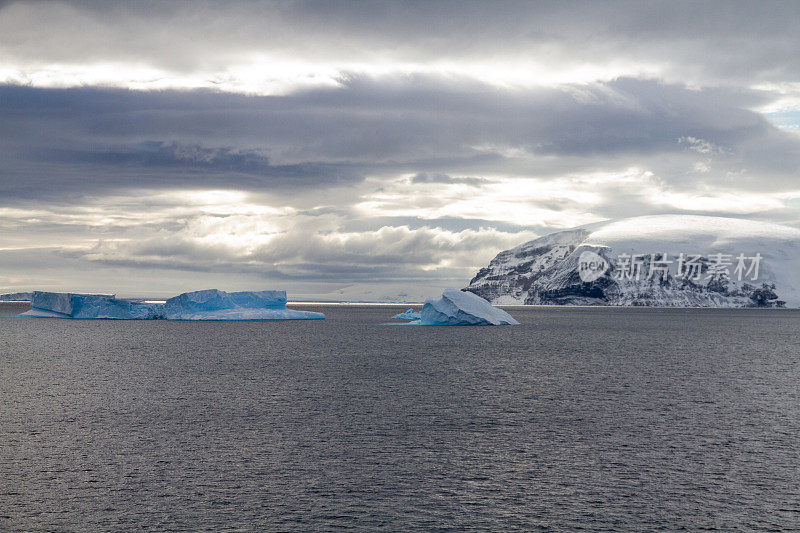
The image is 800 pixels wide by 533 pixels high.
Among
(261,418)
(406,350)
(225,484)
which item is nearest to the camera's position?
(225,484)

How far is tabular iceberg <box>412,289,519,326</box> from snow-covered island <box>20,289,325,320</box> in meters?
27.2

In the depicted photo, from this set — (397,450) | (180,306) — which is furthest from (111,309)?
(397,450)

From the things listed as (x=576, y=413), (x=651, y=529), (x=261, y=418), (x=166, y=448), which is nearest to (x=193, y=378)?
(x=261, y=418)

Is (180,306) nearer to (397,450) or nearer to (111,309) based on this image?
(111,309)

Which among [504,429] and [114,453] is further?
[504,429]

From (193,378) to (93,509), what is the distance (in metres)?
24.7

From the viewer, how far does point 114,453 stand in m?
17.6

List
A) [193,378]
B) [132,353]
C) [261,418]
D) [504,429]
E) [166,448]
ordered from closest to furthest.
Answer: [166,448] < [504,429] < [261,418] < [193,378] < [132,353]

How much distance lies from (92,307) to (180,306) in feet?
70.3

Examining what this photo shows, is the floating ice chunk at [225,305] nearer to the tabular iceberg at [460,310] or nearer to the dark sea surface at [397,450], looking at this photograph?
the tabular iceberg at [460,310]

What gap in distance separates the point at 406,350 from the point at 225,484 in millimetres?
44439

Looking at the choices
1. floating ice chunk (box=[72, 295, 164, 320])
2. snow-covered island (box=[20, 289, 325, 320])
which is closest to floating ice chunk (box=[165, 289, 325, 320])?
snow-covered island (box=[20, 289, 325, 320])

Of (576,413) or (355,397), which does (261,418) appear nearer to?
(355,397)

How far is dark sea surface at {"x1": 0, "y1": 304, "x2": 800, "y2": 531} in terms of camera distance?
41.4 ft
